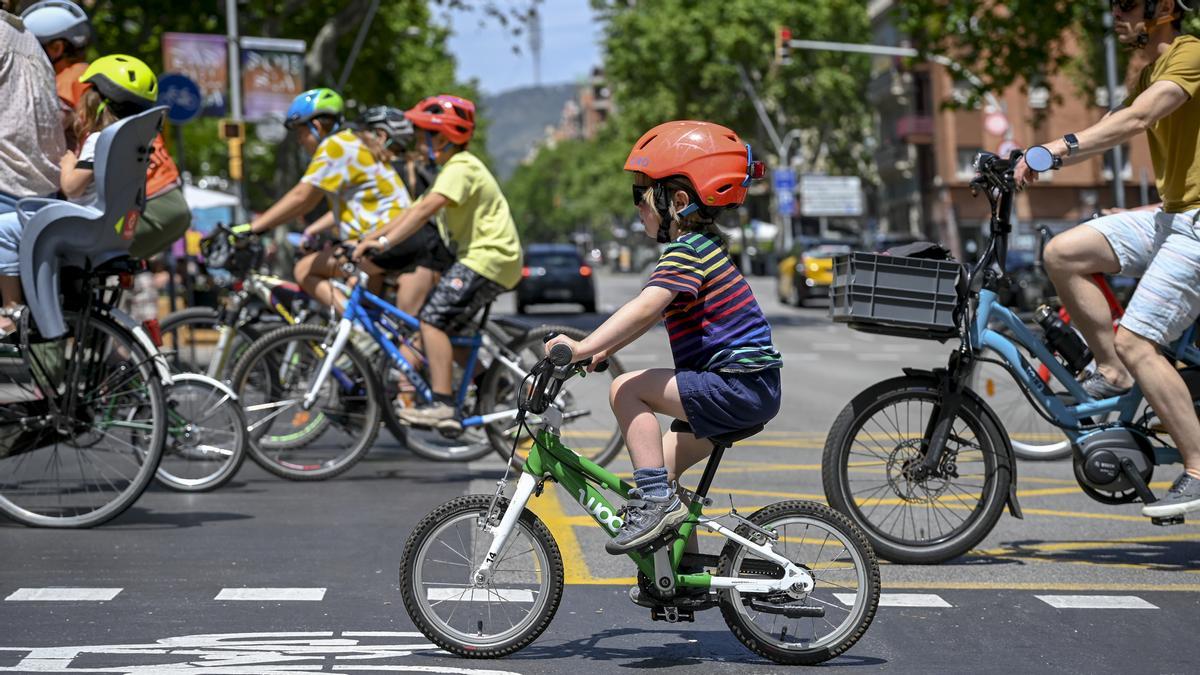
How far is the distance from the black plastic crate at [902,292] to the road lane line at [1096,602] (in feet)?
3.47

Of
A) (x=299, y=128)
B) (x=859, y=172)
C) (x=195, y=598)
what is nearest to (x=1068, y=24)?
(x=299, y=128)

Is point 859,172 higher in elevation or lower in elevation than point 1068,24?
lower

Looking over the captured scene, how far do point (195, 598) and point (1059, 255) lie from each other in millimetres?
3278

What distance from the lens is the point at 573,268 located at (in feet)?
133

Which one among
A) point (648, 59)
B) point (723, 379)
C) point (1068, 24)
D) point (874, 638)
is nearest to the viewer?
point (723, 379)

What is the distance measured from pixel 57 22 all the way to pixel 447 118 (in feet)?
6.40

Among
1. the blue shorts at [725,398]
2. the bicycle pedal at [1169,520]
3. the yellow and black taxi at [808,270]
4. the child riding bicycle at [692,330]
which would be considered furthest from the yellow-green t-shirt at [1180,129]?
the yellow and black taxi at [808,270]

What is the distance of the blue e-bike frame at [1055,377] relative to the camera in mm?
7012

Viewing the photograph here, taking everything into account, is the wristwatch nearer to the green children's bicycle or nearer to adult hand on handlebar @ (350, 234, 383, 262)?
the green children's bicycle

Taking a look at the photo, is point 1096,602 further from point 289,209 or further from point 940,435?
point 289,209

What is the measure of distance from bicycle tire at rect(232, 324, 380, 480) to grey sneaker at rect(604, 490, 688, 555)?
4333 millimetres

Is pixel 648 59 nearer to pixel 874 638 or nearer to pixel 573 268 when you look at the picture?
pixel 573 268

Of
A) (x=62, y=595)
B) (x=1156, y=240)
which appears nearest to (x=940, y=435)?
(x=1156, y=240)

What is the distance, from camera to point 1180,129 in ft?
22.6
